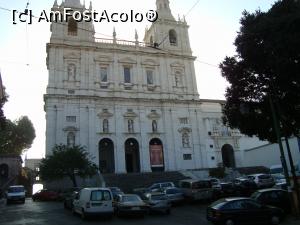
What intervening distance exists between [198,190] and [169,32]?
3491 cm

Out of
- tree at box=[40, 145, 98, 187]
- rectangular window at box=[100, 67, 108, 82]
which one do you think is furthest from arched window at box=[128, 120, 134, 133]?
tree at box=[40, 145, 98, 187]

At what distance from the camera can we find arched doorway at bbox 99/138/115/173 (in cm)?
4566

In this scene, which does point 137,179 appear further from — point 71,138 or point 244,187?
point 244,187

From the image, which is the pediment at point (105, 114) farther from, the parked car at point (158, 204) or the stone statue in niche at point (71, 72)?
the parked car at point (158, 204)

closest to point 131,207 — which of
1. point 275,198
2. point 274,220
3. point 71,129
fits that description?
point 274,220

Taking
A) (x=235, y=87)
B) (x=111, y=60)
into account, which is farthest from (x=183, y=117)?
(x=235, y=87)

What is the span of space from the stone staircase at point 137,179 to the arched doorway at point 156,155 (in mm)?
4245

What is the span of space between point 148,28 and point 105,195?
43.3 metres

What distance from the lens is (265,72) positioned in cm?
1925

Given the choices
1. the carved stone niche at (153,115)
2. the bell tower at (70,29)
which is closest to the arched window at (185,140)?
the carved stone niche at (153,115)

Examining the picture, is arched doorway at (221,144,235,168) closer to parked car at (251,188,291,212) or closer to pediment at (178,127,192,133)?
pediment at (178,127,192,133)

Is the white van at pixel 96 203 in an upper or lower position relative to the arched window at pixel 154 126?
lower

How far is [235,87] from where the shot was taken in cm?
2120

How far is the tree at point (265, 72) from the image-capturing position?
56.7ft
